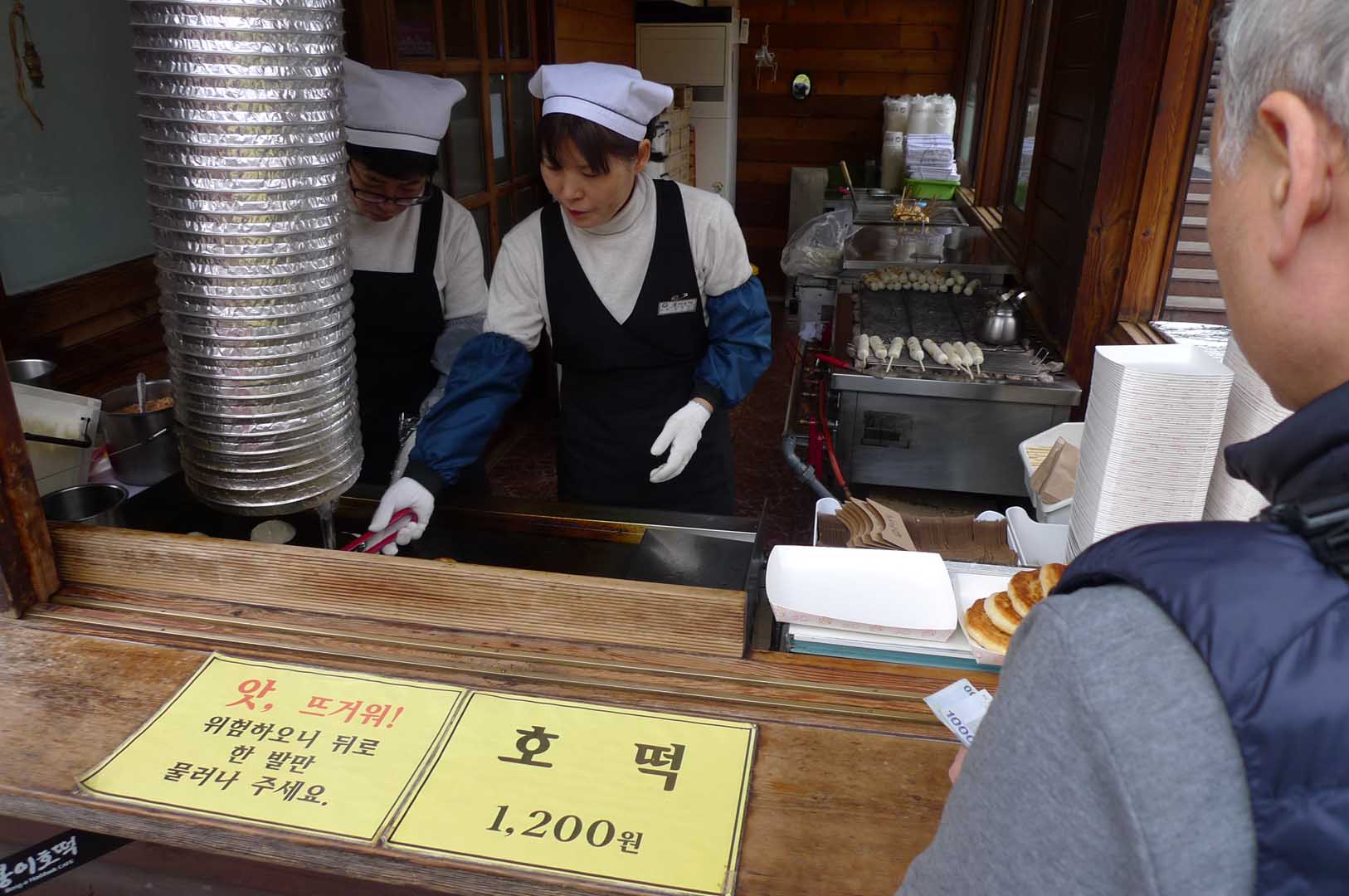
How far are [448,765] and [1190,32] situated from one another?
10.3 ft

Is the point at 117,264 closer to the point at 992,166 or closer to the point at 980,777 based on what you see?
the point at 980,777

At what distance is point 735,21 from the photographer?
22.4ft

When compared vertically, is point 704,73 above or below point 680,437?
above

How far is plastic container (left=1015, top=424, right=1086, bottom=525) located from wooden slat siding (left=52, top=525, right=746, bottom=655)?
0.99 meters

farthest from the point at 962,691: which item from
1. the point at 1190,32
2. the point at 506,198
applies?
the point at 506,198

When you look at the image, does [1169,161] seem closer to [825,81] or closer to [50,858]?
[50,858]

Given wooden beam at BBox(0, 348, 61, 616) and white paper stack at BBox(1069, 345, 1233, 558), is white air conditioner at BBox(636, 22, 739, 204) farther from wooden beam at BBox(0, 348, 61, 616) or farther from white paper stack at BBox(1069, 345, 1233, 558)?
wooden beam at BBox(0, 348, 61, 616)

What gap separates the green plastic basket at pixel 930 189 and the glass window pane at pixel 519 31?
3324 mm

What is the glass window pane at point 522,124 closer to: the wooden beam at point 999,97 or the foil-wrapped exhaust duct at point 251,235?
the wooden beam at point 999,97

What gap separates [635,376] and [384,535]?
102 centimetres

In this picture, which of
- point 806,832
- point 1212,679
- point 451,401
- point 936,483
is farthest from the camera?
point 936,483

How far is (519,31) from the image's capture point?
464 cm

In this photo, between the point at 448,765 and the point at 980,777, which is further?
the point at 448,765

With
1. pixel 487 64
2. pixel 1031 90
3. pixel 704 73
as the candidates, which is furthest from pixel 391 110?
pixel 704 73
